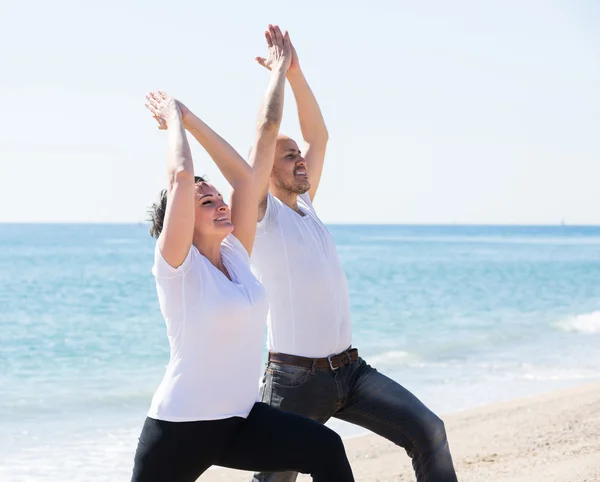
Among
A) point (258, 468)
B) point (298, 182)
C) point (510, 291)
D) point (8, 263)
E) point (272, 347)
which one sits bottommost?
point (8, 263)

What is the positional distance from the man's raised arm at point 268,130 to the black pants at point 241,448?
1.16 meters

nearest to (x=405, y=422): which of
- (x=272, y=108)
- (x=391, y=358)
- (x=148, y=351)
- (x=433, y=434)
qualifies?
(x=433, y=434)

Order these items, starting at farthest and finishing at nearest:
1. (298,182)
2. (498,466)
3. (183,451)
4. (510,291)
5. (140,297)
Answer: (510,291) → (140,297) → (498,466) → (298,182) → (183,451)

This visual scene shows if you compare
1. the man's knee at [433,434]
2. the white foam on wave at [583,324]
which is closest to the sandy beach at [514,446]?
the man's knee at [433,434]

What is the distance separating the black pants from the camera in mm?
3523

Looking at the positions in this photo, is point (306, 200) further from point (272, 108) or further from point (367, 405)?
point (367, 405)

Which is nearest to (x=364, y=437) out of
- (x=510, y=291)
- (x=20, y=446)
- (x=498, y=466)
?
(x=498, y=466)

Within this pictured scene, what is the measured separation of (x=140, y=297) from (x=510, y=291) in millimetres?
13732

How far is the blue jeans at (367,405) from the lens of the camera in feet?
14.6

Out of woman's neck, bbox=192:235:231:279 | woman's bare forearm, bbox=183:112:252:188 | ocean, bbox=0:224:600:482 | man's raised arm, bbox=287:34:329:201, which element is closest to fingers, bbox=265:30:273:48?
man's raised arm, bbox=287:34:329:201

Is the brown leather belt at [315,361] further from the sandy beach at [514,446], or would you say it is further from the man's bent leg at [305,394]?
the sandy beach at [514,446]

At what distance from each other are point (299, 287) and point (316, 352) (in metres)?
0.32

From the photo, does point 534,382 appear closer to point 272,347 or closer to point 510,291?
point 272,347

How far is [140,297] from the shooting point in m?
33.3
